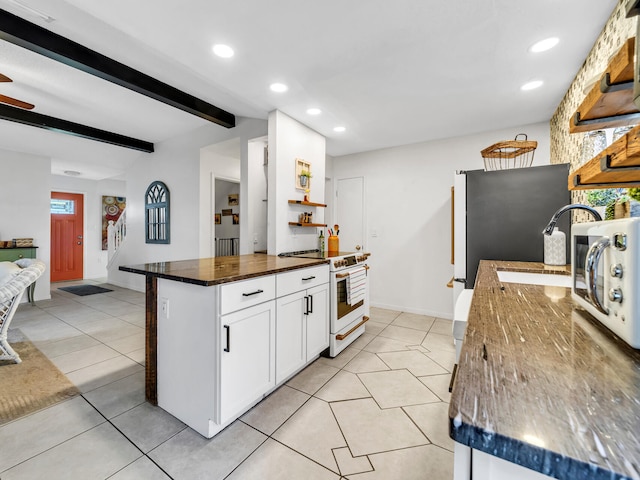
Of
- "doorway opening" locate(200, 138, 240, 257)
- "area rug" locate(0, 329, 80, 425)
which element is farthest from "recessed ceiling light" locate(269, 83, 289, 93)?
"area rug" locate(0, 329, 80, 425)

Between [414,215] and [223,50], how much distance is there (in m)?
3.12

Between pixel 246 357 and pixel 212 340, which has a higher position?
pixel 212 340

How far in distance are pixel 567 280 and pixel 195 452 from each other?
2364 mm

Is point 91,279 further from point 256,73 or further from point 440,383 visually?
point 440,383

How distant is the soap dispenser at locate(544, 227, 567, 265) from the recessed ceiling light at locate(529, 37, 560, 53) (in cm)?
130

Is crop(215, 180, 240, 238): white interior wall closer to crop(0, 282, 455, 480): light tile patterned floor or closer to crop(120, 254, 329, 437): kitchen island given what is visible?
crop(0, 282, 455, 480): light tile patterned floor

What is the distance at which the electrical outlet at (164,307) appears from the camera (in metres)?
1.79

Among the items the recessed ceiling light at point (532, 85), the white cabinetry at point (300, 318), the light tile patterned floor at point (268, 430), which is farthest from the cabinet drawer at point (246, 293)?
the recessed ceiling light at point (532, 85)

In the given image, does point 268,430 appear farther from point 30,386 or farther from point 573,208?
point 573,208

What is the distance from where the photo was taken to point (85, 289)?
5.71 meters

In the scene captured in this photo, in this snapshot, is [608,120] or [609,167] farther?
[608,120]

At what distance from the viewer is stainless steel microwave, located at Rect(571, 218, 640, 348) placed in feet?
1.95

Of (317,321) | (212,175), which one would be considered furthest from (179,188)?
(317,321)

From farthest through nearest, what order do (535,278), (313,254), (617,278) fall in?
(313,254) → (535,278) → (617,278)
